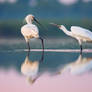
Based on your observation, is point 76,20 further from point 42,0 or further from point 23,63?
point 23,63

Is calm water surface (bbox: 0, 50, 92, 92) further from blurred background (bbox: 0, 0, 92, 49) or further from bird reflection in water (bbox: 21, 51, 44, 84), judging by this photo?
blurred background (bbox: 0, 0, 92, 49)

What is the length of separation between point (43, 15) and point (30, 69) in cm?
350

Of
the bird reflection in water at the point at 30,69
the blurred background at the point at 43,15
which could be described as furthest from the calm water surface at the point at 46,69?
the blurred background at the point at 43,15

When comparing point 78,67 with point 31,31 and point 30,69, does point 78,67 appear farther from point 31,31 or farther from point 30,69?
point 31,31

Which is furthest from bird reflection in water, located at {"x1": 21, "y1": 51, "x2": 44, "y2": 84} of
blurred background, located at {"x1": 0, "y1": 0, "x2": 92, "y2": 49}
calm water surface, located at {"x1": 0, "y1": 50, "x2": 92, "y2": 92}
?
blurred background, located at {"x1": 0, "y1": 0, "x2": 92, "y2": 49}

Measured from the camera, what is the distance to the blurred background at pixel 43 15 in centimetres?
752

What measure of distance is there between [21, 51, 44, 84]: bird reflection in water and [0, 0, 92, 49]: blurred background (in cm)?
254

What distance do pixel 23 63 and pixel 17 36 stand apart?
9.66 feet

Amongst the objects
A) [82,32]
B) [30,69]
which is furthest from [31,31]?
[30,69]

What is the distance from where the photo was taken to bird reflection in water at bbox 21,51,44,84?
12.7 feet

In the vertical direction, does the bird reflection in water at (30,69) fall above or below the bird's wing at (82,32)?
above

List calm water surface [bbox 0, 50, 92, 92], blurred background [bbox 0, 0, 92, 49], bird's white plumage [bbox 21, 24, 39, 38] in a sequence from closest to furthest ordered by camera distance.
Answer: calm water surface [bbox 0, 50, 92, 92], bird's white plumage [bbox 21, 24, 39, 38], blurred background [bbox 0, 0, 92, 49]

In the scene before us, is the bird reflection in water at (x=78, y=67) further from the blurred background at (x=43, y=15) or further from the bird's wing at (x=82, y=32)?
the blurred background at (x=43, y=15)

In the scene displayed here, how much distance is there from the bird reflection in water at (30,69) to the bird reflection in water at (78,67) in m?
0.28
